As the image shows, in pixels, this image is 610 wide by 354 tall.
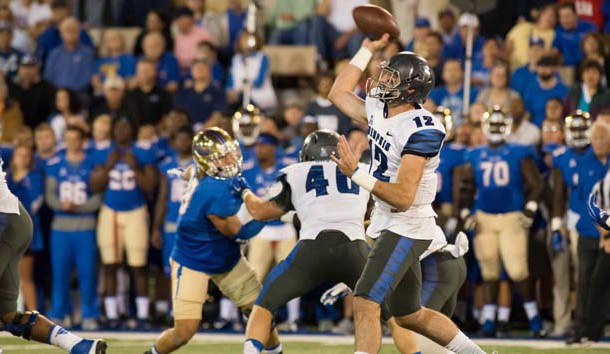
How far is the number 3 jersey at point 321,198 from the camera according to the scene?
24.1ft

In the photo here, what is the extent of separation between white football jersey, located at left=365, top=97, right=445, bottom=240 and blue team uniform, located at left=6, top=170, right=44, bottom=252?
5537mm

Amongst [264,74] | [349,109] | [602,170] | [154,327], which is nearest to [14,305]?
[349,109]

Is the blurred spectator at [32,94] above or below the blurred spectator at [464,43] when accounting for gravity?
below

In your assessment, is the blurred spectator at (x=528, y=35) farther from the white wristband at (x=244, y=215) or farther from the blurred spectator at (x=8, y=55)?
the blurred spectator at (x=8, y=55)

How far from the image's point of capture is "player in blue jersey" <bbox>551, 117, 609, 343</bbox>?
9.83 m

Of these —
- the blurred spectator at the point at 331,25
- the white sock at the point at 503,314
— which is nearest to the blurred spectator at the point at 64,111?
the blurred spectator at the point at 331,25

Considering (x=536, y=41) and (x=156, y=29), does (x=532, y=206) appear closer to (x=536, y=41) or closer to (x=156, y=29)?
A: (x=536, y=41)

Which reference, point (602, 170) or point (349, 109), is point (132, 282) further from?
point (349, 109)

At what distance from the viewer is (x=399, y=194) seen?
617cm

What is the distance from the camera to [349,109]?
6.95m

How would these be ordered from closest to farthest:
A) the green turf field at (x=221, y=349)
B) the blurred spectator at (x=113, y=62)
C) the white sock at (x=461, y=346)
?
1. the white sock at (x=461, y=346)
2. the green turf field at (x=221, y=349)
3. the blurred spectator at (x=113, y=62)

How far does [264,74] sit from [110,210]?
7.18ft

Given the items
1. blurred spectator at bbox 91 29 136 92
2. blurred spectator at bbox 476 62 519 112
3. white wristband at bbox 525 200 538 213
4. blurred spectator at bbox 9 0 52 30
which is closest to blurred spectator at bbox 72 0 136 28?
blurred spectator at bbox 9 0 52 30

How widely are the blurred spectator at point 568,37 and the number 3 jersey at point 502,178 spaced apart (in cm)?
179
